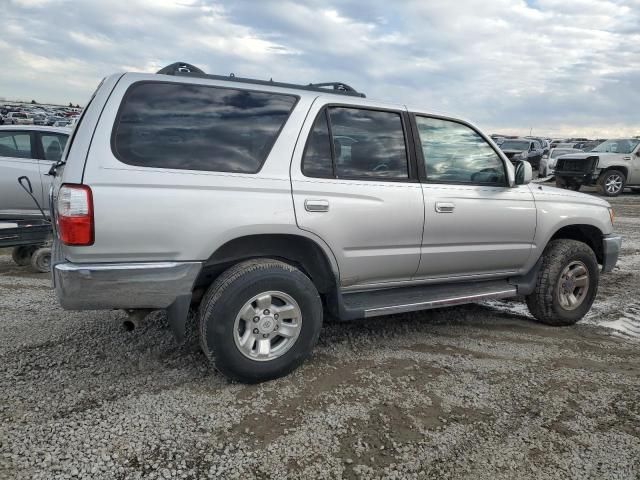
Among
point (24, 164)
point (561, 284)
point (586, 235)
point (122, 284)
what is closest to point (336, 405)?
point (122, 284)

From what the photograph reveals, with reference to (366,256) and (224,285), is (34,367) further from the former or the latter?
(366,256)

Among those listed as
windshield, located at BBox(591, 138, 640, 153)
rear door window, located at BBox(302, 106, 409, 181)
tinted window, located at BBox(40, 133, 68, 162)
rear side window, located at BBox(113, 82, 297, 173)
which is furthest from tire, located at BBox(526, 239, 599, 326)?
windshield, located at BBox(591, 138, 640, 153)

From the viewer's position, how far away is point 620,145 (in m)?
16.0

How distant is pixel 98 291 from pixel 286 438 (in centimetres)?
129

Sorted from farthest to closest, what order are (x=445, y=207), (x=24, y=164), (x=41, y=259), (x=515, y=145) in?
(x=515, y=145) < (x=24, y=164) < (x=41, y=259) < (x=445, y=207)

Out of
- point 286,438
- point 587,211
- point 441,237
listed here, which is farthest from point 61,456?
point 587,211

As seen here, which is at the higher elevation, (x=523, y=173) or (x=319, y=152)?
(x=319, y=152)

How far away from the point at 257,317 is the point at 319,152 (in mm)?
1158

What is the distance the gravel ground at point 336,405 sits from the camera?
2.48 metres

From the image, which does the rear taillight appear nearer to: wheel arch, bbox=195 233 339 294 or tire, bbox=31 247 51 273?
wheel arch, bbox=195 233 339 294

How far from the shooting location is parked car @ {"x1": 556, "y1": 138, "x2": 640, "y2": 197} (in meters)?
15.2

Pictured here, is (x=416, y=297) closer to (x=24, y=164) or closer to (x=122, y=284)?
(x=122, y=284)

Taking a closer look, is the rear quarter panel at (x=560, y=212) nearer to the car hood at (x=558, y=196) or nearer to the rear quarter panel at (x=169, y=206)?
the car hood at (x=558, y=196)

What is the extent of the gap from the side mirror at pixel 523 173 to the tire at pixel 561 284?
753 millimetres
